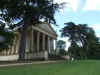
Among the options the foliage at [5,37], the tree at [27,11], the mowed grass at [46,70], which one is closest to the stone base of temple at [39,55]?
the tree at [27,11]

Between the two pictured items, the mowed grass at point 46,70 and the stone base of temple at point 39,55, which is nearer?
the mowed grass at point 46,70

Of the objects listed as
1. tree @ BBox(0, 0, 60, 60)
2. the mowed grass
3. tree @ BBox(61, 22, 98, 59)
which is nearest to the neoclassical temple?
tree @ BBox(0, 0, 60, 60)

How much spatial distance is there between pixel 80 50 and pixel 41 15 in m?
26.7

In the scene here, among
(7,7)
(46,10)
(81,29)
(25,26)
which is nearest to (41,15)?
(46,10)

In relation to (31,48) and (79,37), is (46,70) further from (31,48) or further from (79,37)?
(79,37)

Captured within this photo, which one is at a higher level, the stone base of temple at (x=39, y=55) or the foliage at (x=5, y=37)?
the foliage at (x=5, y=37)

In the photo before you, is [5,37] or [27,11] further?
[27,11]

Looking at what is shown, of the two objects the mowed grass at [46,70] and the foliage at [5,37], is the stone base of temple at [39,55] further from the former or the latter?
the mowed grass at [46,70]

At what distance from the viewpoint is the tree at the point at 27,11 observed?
1451 centimetres

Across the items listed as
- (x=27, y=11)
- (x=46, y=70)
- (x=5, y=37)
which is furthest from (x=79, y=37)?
(x=46, y=70)

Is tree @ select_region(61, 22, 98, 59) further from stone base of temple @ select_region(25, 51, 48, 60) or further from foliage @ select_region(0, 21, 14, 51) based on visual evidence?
foliage @ select_region(0, 21, 14, 51)

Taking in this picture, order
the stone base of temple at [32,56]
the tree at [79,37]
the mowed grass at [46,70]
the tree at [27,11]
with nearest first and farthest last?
the mowed grass at [46,70]
the tree at [27,11]
the stone base of temple at [32,56]
the tree at [79,37]

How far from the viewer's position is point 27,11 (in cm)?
1582

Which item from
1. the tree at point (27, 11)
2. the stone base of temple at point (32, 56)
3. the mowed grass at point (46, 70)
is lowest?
the mowed grass at point (46, 70)
